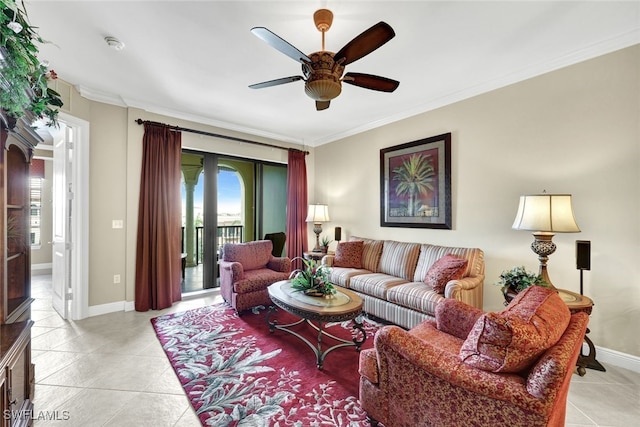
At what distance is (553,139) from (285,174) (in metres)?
4.24

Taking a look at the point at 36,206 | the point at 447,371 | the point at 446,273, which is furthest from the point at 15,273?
the point at 36,206

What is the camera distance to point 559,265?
9.03 feet

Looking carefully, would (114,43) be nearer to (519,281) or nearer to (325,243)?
Answer: (325,243)

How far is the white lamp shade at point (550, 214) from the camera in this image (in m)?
2.31

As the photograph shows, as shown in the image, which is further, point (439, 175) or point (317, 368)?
point (439, 175)

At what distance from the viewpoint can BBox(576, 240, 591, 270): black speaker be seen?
232 cm

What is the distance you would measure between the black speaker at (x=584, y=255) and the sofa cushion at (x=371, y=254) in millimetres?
2236

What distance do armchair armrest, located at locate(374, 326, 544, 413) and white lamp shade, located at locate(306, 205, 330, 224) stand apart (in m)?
3.59

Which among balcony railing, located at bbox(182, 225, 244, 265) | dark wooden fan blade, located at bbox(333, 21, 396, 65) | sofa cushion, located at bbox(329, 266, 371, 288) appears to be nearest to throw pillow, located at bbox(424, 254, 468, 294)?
sofa cushion, located at bbox(329, 266, 371, 288)

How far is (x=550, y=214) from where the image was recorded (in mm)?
2359

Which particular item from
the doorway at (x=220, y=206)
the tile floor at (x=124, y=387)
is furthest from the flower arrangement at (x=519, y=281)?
the doorway at (x=220, y=206)

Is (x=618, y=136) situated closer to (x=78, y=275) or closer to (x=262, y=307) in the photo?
(x=262, y=307)

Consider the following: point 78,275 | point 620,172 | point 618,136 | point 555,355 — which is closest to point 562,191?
point 620,172

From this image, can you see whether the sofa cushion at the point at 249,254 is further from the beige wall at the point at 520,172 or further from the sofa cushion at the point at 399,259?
the sofa cushion at the point at 399,259
